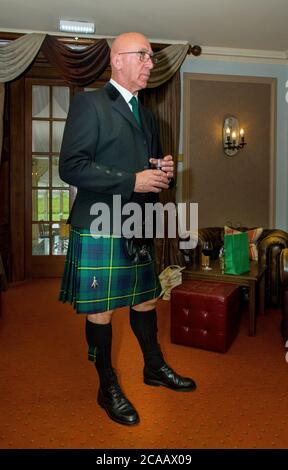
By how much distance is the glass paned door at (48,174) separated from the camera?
4777 millimetres

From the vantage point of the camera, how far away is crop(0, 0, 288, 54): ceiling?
11.8ft

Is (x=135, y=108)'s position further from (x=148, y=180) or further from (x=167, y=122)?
(x=167, y=122)

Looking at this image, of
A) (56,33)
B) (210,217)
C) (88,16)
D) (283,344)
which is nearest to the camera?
(283,344)

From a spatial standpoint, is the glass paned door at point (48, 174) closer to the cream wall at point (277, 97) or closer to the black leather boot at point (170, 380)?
the cream wall at point (277, 97)

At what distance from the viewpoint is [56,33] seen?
420cm

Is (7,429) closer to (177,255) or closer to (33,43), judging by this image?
Result: (177,255)

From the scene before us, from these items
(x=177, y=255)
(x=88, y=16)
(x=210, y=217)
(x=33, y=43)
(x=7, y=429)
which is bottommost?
(x=7, y=429)

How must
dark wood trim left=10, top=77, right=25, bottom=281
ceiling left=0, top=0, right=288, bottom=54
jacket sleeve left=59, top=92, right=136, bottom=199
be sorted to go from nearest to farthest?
jacket sleeve left=59, top=92, right=136, bottom=199 < ceiling left=0, top=0, right=288, bottom=54 < dark wood trim left=10, top=77, right=25, bottom=281

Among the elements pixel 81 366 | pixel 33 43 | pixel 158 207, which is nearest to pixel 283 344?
pixel 81 366

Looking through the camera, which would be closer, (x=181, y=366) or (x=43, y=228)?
(x=181, y=366)

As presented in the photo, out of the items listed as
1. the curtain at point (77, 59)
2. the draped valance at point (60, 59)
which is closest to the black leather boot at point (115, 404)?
the draped valance at point (60, 59)

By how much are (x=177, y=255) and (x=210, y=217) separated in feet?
2.23

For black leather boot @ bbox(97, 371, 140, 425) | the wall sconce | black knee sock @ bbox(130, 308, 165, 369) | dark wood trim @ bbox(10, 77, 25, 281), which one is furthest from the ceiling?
black leather boot @ bbox(97, 371, 140, 425)

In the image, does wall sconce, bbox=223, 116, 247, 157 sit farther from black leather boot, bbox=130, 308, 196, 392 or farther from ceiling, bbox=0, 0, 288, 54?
black leather boot, bbox=130, 308, 196, 392
